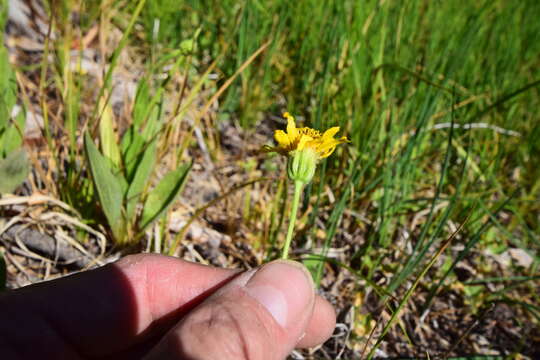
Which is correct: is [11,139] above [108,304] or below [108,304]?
above

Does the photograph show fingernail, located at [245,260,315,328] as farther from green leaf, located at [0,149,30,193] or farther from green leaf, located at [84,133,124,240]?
green leaf, located at [0,149,30,193]

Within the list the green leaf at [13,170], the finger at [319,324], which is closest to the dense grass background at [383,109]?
the green leaf at [13,170]

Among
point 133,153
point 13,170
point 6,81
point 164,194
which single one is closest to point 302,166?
point 164,194

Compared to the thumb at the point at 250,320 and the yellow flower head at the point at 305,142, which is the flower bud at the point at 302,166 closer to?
Result: the yellow flower head at the point at 305,142

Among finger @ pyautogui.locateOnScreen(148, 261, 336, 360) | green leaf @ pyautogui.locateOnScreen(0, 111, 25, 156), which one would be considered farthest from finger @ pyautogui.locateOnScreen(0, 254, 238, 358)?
green leaf @ pyautogui.locateOnScreen(0, 111, 25, 156)

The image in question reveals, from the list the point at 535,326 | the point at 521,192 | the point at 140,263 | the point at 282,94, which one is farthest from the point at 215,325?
the point at 521,192

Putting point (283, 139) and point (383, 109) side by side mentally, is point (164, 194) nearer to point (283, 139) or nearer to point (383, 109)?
point (283, 139)
